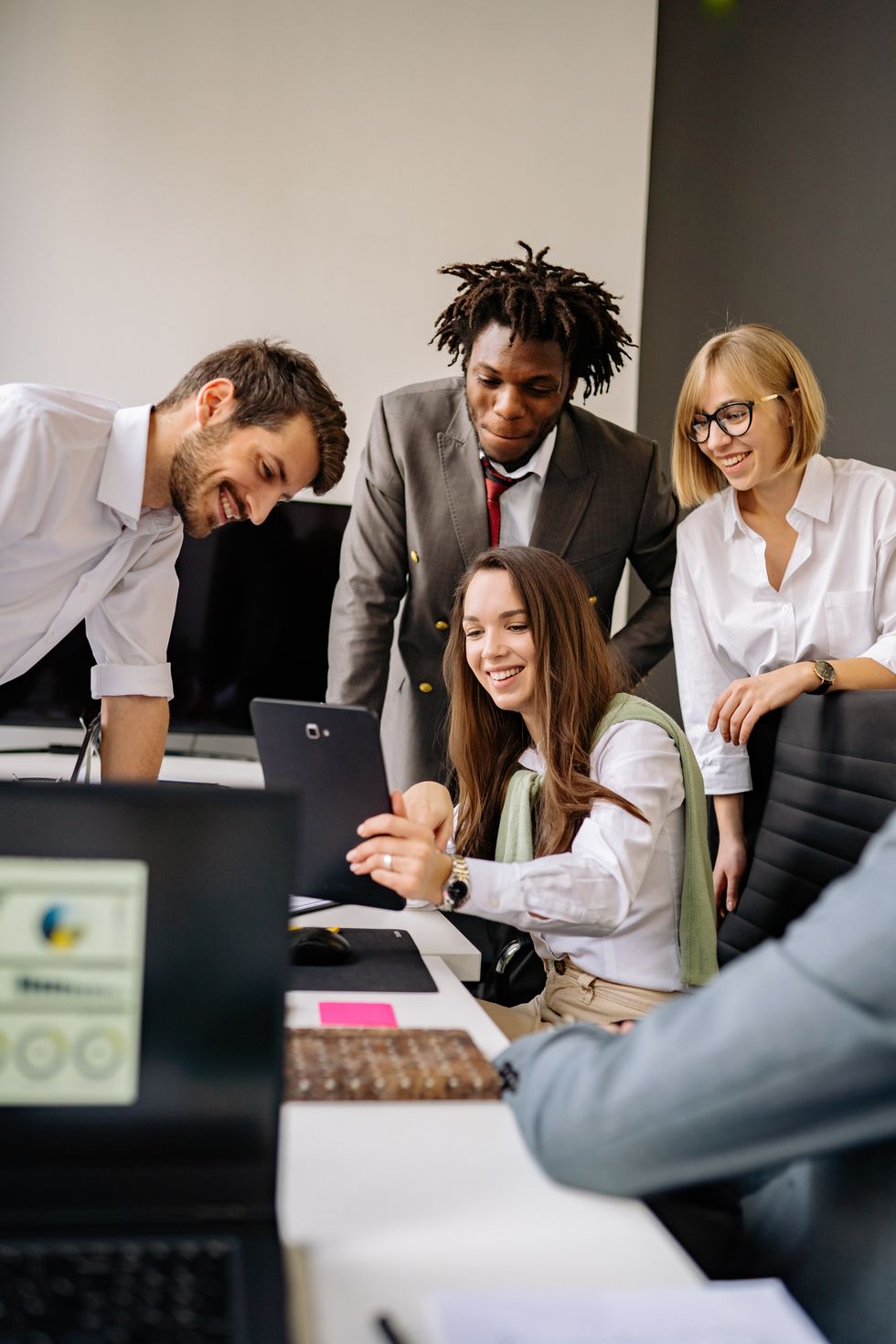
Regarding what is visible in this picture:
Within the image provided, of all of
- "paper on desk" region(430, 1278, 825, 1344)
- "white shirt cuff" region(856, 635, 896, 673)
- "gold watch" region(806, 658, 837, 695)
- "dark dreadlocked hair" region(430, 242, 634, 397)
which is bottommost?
"paper on desk" region(430, 1278, 825, 1344)

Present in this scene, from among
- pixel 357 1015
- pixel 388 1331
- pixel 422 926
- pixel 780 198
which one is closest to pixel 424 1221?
pixel 388 1331

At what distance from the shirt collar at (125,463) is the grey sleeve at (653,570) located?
1.03 meters

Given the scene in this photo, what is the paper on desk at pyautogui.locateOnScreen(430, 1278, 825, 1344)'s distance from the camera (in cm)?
55

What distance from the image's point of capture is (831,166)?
2.73 meters

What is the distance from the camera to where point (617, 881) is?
1.40m

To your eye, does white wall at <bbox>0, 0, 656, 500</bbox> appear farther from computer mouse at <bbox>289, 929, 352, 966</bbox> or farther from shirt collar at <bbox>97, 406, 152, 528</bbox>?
computer mouse at <bbox>289, 929, 352, 966</bbox>

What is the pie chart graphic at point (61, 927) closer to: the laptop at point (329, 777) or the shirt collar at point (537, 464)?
the laptop at point (329, 777)

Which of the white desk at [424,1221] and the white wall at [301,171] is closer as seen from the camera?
the white desk at [424,1221]

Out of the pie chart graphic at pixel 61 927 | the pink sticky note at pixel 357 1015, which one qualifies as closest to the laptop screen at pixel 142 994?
the pie chart graphic at pixel 61 927

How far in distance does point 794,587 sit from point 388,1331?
1763 millimetres

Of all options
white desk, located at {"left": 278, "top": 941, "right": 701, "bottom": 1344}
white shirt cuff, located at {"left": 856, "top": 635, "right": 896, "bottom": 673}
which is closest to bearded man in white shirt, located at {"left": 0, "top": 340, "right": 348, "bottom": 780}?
white shirt cuff, located at {"left": 856, "top": 635, "right": 896, "bottom": 673}

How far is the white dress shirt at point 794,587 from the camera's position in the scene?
6.70 feet

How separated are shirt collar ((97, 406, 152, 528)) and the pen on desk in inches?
56.5

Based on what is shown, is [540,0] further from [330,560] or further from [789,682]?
[789,682]
